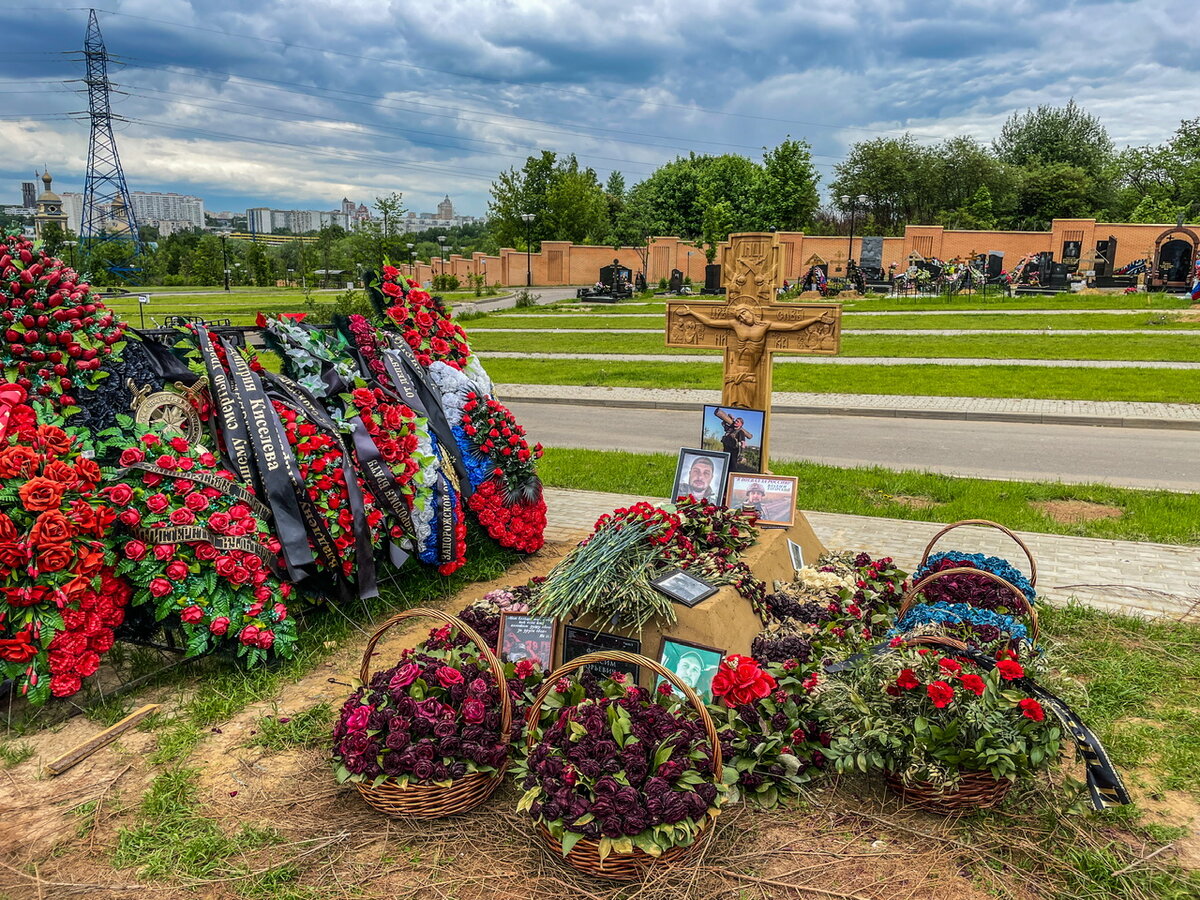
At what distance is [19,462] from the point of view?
4145 millimetres

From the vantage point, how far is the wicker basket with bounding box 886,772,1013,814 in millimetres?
3320

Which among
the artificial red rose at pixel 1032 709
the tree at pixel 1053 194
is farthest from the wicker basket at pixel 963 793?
the tree at pixel 1053 194

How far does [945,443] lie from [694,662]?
27.5 ft

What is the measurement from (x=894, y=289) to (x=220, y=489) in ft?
128

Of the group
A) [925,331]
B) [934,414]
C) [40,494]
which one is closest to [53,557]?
[40,494]

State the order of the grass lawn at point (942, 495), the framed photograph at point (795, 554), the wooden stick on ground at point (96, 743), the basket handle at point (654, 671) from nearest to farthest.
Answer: the basket handle at point (654, 671) → the wooden stick on ground at point (96, 743) → the framed photograph at point (795, 554) → the grass lawn at point (942, 495)

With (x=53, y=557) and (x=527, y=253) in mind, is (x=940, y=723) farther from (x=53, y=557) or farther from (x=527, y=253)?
A: (x=527, y=253)

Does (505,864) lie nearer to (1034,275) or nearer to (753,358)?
(753,358)

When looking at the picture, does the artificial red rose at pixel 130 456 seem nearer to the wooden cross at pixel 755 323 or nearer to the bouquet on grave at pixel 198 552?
the bouquet on grave at pixel 198 552

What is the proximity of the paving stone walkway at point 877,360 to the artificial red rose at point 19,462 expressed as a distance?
1164 cm

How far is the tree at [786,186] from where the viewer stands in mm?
54125

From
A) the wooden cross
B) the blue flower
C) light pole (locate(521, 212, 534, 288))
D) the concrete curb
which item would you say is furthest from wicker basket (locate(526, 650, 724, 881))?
light pole (locate(521, 212, 534, 288))

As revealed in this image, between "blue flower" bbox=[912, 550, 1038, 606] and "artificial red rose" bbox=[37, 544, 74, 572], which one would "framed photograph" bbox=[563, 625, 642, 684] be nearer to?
"blue flower" bbox=[912, 550, 1038, 606]

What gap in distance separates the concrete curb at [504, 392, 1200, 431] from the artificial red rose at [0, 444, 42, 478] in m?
11.0
